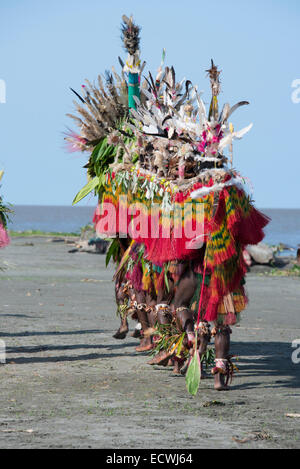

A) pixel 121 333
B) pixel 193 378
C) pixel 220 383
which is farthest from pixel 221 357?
pixel 121 333

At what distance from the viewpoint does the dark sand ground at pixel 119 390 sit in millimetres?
5809

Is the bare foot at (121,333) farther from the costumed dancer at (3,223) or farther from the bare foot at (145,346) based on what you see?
the costumed dancer at (3,223)

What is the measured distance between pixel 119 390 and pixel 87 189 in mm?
3012

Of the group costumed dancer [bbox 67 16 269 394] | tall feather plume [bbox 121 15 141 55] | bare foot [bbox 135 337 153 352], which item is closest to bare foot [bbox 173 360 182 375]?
costumed dancer [bbox 67 16 269 394]

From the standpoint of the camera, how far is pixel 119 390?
7.52 m

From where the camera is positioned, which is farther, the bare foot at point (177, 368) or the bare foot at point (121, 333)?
the bare foot at point (121, 333)

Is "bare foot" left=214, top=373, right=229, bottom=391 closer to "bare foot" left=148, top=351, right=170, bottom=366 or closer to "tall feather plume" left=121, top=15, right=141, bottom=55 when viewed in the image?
"bare foot" left=148, top=351, right=170, bottom=366

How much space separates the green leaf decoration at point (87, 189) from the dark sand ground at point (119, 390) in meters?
1.75

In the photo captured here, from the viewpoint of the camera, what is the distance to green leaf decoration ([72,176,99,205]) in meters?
9.73

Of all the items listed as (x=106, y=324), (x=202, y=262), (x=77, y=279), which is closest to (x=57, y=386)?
(x=202, y=262)

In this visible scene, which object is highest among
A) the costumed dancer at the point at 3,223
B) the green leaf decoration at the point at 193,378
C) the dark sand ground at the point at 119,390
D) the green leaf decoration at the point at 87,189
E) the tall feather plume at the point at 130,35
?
the tall feather plume at the point at 130,35

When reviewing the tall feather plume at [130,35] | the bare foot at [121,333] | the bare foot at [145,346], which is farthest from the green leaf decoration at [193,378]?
the tall feather plume at [130,35]

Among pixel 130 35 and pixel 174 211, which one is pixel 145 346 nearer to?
pixel 174 211
